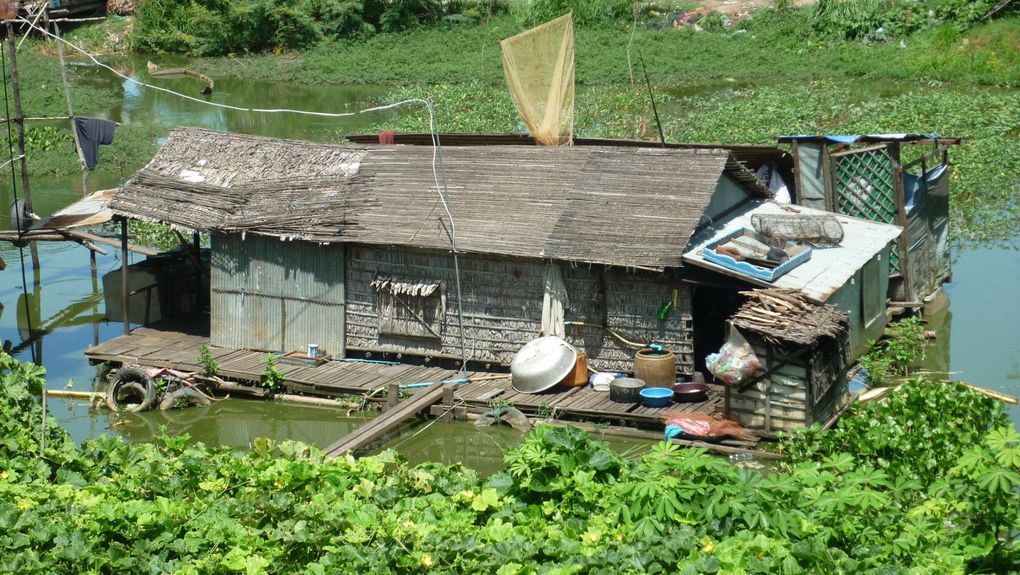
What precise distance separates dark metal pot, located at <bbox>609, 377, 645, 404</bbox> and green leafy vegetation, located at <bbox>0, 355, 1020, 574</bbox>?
4.10 m

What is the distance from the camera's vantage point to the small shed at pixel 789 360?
11.6m

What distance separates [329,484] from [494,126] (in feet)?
57.7

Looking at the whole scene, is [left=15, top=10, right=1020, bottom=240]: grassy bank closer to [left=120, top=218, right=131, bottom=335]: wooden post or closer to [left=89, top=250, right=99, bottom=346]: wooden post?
[left=89, top=250, right=99, bottom=346]: wooden post

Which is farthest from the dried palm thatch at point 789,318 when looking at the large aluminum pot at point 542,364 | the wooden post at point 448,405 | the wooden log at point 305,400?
the wooden log at point 305,400

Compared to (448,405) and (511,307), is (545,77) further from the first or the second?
(448,405)

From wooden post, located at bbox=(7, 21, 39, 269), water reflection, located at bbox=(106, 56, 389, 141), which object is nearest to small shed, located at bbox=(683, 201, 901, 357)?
wooden post, located at bbox=(7, 21, 39, 269)

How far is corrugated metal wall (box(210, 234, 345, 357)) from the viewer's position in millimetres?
14969

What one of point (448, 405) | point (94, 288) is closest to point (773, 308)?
point (448, 405)

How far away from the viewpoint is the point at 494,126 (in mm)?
25500

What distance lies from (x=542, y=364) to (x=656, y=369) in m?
1.33

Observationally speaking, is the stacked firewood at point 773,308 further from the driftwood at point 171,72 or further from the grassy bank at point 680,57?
the driftwood at point 171,72

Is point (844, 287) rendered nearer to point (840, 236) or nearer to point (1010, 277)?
point (840, 236)

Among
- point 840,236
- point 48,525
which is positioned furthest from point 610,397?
point 48,525

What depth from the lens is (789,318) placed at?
11852 mm
